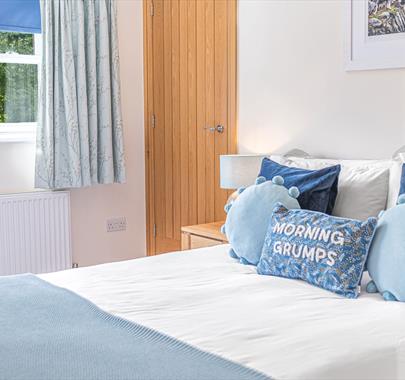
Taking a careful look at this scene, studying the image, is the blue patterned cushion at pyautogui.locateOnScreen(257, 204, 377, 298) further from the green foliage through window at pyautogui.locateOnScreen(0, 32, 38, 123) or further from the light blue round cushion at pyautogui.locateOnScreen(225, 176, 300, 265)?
the green foliage through window at pyautogui.locateOnScreen(0, 32, 38, 123)

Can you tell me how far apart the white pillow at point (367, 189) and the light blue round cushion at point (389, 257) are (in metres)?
0.41

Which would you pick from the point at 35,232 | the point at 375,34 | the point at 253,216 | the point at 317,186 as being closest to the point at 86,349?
the point at 253,216

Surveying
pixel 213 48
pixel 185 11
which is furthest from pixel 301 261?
pixel 185 11

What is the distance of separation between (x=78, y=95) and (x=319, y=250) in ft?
7.33

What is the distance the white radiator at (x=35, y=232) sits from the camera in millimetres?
4043

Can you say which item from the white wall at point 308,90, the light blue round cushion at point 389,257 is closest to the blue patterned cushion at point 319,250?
the light blue round cushion at point 389,257

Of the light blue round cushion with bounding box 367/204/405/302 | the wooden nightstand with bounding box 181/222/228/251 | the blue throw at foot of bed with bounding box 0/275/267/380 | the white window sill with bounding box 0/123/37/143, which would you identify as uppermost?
the white window sill with bounding box 0/123/37/143

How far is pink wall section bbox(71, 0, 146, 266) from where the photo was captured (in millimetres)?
4477

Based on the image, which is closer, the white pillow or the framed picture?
the white pillow

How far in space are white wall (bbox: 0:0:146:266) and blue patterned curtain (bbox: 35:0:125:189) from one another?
8.3 inches

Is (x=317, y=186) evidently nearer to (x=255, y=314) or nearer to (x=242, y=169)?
(x=242, y=169)

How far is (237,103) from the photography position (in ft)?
13.4

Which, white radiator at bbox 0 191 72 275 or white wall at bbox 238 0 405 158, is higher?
white wall at bbox 238 0 405 158

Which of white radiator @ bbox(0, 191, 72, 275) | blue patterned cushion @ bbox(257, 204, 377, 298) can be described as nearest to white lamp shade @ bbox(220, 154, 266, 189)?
blue patterned cushion @ bbox(257, 204, 377, 298)
